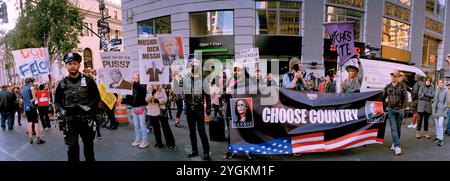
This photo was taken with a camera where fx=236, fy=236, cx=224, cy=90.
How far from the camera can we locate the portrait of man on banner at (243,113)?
4867mm

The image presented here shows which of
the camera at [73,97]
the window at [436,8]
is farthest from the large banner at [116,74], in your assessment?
the window at [436,8]

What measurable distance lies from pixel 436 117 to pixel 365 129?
277cm

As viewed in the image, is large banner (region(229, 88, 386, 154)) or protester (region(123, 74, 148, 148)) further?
protester (region(123, 74, 148, 148))

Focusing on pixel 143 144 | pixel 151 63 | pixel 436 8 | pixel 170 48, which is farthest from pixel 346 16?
pixel 143 144

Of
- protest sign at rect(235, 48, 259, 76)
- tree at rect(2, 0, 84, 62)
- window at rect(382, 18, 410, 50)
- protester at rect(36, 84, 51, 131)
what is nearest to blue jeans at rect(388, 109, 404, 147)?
protest sign at rect(235, 48, 259, 76)

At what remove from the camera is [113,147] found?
19.8 feet

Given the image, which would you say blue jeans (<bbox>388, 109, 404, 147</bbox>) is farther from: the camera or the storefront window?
the storefront window

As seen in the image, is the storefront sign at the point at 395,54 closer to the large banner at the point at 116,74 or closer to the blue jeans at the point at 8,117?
the large banner at the point at 116,74

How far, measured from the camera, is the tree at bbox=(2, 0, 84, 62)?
1548 centimetres

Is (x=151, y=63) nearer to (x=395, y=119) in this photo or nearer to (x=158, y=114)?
(x=158, y=114)

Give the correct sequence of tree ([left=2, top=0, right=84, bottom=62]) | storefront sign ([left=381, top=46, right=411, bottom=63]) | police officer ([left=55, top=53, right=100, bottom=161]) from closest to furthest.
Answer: police officer ([left=55, top=53, right=100, bottom=161]) → tree ([left=2, top=0, right=84, bottom=62]) → storefront sign ([left=381, top=46, right=411, bottom=63])

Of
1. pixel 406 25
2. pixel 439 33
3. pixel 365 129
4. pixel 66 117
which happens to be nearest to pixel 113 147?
pixel 66 117

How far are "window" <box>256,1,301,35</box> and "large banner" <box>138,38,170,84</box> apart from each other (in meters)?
12.3
